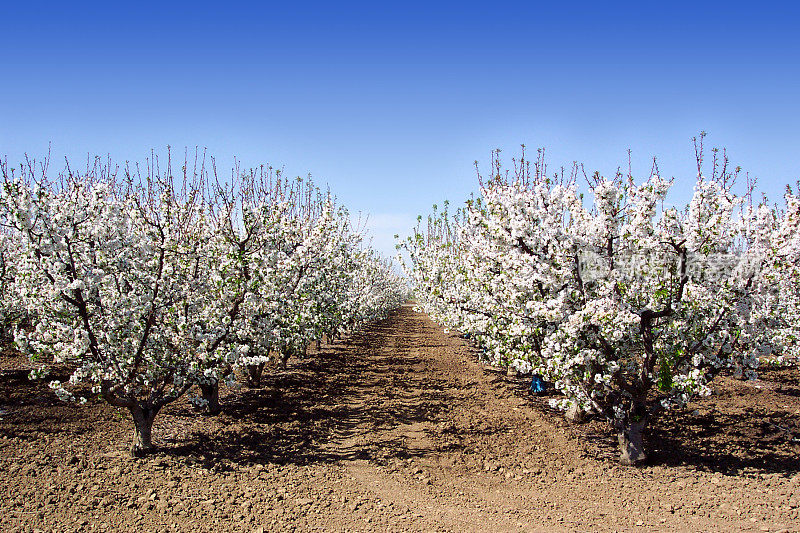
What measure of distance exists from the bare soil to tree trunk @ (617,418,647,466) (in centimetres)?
24

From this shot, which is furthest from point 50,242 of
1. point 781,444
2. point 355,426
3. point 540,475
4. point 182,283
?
point 781,444

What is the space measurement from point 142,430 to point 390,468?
571cm

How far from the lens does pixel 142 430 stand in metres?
10.8

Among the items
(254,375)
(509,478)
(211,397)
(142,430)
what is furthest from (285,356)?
(509,478)

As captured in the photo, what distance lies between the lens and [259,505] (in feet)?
29.7

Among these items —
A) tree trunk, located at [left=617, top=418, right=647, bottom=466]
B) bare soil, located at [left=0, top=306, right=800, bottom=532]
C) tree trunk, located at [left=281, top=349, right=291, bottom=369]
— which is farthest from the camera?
tree trunk, located at [left=281, top=349, right=291, bottom=369]

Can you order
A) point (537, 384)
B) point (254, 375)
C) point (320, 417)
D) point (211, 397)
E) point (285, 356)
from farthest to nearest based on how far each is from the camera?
point (285, 356), point (254, 375), point (537, 384), point (320, 417), point (211, 397)

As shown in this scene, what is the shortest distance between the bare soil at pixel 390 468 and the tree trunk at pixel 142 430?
24cm

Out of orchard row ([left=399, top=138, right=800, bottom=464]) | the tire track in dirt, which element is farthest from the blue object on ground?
orchard row ([left=399, top=138, right=800, bottom=464])

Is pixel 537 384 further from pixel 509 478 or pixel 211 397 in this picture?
pixel 211 397

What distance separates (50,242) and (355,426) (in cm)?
895

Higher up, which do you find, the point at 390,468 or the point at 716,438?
the point at 716,438

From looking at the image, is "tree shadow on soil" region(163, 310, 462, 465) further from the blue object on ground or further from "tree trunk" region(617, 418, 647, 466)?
"tree trunk" region(617, 418, 647, 466)

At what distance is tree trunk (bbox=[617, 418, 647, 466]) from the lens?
10945 millimetres
